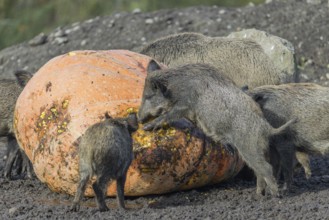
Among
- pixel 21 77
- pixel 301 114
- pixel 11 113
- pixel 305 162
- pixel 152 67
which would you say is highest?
pixel 152 67

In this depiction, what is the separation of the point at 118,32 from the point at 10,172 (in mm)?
7260

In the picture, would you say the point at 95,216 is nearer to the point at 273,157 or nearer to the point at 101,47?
the point at 273,157

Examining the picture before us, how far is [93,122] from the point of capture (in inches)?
339

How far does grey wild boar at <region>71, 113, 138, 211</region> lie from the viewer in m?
8.05

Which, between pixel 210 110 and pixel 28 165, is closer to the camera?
pixel 210 110

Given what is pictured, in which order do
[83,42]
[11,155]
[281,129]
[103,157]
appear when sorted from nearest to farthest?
[103,157] → [281,129] → [11,155] → [83,42]

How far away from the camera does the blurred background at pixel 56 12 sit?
21158 millimetres

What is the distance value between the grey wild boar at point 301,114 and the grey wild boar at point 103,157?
5.75ft

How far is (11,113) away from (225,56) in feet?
10.1

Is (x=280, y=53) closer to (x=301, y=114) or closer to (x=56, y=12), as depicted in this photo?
(x=301, y=114)

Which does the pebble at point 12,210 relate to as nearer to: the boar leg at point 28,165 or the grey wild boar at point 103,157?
the grey wild boar at point 103,157

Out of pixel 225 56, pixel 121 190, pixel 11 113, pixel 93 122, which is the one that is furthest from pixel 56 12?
pixel 121 190

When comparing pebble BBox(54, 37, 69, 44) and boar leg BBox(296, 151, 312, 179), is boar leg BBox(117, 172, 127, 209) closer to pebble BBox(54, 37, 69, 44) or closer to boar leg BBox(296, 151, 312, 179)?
boar leg BBox(296, 151, 312, 179)

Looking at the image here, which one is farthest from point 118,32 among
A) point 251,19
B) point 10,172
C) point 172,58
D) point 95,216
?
point 95,216
